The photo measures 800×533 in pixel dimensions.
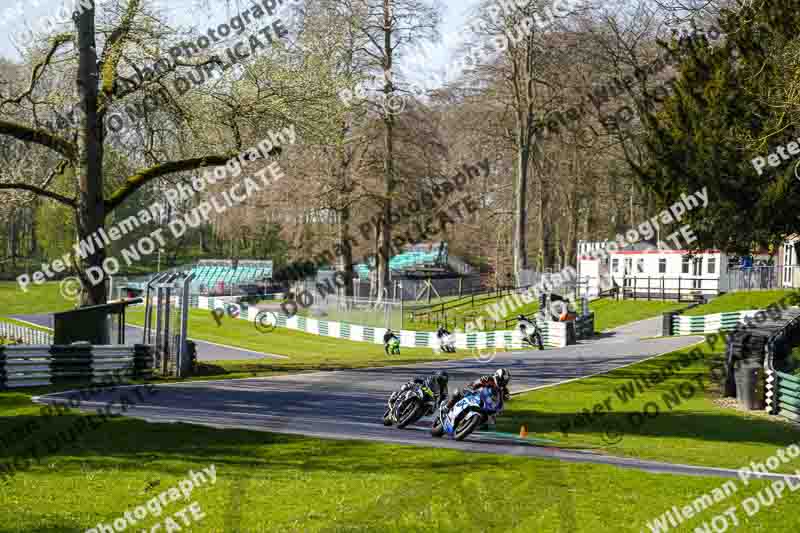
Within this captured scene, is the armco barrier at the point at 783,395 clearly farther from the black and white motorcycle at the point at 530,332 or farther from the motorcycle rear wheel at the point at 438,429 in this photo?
the black and white motorcycle at the point at 530,332

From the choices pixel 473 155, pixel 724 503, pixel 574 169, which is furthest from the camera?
pixel 574 169

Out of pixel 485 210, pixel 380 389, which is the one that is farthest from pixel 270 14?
pixel 485 210

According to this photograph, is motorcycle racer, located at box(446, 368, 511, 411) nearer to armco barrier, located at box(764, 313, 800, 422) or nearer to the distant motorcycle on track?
the distant motorcycle on track

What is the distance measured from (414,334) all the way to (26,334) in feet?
57.5

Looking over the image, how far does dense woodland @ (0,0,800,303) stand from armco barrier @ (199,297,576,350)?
13.7ft

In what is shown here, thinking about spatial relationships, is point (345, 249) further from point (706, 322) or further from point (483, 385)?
point (483, 385)

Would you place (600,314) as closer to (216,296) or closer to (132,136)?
(132,136)

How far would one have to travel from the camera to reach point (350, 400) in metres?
18.4

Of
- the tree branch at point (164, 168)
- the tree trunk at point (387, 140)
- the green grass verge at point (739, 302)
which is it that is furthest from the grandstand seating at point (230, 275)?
the tree branch at point (164, 168)

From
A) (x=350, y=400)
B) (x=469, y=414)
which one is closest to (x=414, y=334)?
(x=350, y=400)

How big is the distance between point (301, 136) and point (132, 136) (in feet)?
16.7

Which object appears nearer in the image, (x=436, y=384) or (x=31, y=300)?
(x=436, y=384)

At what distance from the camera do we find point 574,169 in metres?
54.0

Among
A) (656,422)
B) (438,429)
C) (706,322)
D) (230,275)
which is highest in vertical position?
(230,275)
